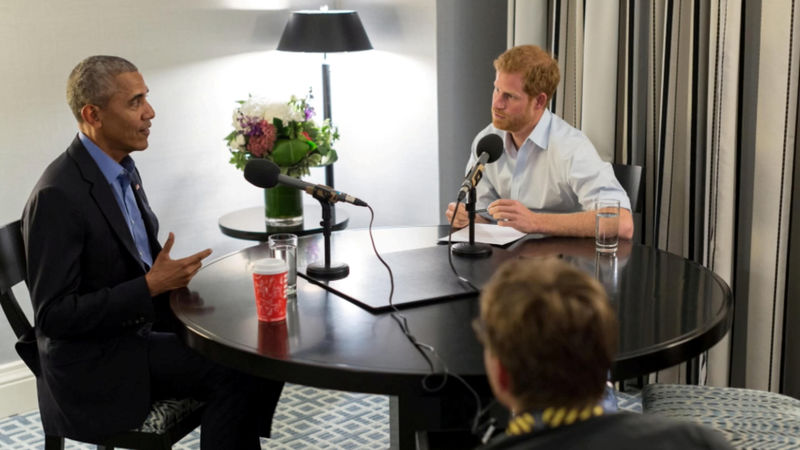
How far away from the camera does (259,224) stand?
3.37 metres

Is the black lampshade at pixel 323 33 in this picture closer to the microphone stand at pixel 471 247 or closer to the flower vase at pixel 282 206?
the flower vase at pixel 282 206

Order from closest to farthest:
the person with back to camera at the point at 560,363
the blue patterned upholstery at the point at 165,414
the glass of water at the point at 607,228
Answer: the person with back to camera at the point at 560,363 → the blue patterned upholstery at the point at 165,414 → the glass of water at the point at 607,228

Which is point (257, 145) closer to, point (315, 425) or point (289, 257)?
point (315, 425)

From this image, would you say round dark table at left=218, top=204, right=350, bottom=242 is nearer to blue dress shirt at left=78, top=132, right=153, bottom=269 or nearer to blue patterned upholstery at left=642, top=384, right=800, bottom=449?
blue dress shirt at left=78, top=132, right=153, bottom=269

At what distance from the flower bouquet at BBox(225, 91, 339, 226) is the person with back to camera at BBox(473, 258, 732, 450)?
216cm

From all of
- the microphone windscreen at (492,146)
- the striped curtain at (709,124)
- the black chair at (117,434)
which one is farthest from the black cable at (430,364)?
the striped curtain at (709,124)

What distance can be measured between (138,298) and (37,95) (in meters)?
1.36

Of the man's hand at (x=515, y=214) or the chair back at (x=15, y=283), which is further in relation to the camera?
the man's hand at (x=515, y=214)

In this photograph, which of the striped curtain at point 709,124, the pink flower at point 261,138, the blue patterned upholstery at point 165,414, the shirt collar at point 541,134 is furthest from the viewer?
the pink flower at point 261,138

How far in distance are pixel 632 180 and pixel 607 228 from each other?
651 mm

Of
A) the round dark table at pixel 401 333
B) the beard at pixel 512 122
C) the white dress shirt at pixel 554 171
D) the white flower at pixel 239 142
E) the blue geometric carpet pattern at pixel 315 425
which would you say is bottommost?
the blue geometric carpet pattern at pixel 315 425

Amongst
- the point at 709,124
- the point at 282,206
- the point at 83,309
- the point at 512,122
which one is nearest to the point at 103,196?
the point at 83,309

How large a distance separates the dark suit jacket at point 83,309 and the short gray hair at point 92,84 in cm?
21

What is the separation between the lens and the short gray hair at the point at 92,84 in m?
2.35
